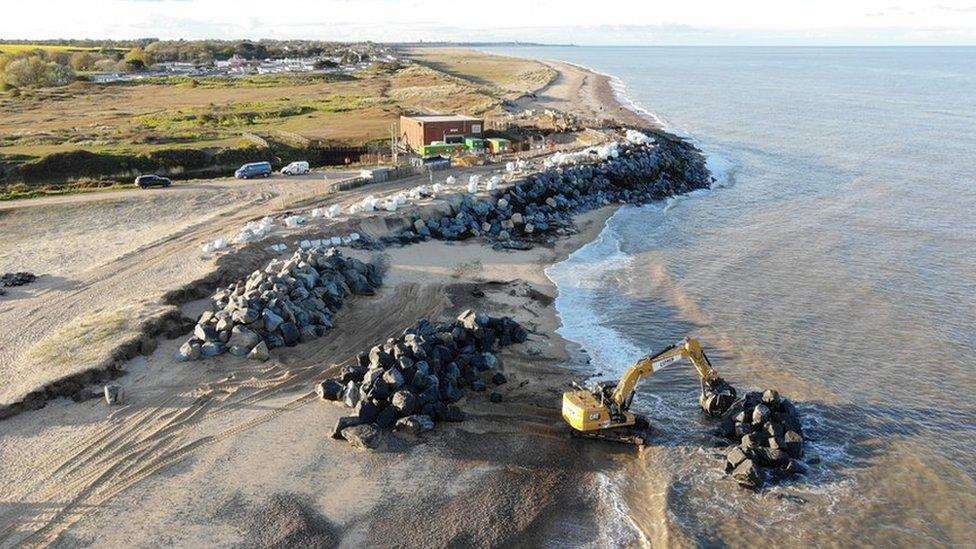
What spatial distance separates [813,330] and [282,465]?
23.1 metres

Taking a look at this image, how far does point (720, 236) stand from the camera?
46.1 meters

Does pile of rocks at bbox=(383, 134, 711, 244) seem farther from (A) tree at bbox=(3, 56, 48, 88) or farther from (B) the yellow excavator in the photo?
(A) tree at bbox=(3, 56, 48, 88)

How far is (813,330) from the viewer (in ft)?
104

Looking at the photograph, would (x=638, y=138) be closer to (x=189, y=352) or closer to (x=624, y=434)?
(x=624, y=434)

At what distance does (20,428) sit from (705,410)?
21829 mm

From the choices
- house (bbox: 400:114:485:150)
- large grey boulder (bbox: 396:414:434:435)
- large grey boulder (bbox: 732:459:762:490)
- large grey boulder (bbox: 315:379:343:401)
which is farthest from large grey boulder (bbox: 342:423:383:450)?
house (bbox: 400:114:485:150)

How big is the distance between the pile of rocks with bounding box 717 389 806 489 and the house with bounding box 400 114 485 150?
44743 mm

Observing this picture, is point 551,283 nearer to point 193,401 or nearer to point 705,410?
point 705,410

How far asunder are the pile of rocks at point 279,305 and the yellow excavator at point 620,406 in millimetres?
11480

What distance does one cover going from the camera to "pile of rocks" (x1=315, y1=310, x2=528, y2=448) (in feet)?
75.3

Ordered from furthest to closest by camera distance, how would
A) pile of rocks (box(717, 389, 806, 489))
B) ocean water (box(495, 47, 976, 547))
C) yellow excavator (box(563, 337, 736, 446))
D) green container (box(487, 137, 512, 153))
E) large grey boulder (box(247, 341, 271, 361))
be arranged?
green container (box(487, 137, 512, 153))
large grey boulder (box(247, 341, 271, 361))
yellow excavator (box(563, 337, 736, 446))
pile of rocks (box(717, 389, 806, 489))
ocean water (box(495, 47, 976, 547))

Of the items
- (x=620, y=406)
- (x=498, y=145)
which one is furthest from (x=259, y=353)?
(x=498, y=145)

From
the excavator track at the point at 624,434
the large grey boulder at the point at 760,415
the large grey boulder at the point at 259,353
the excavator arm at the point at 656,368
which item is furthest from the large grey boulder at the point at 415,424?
the large grey boulder at the point at 760,415

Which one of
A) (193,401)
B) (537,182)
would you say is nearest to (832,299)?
(537,182)
